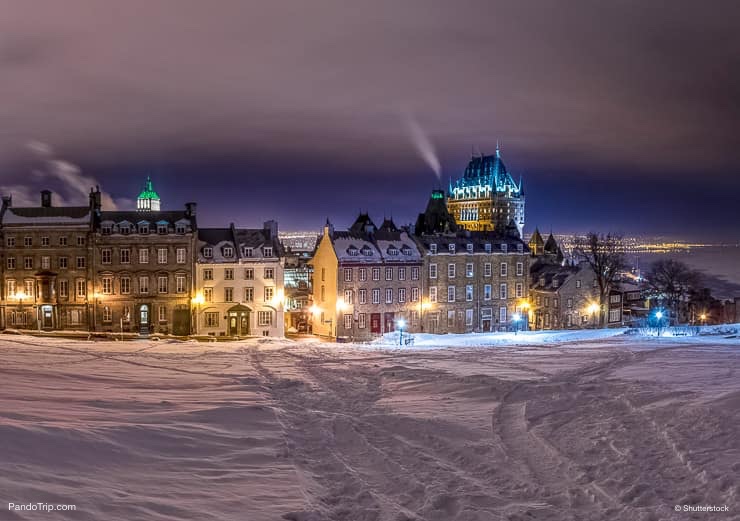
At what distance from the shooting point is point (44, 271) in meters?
52.6

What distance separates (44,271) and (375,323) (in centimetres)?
2931

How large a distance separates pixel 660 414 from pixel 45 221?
169ft

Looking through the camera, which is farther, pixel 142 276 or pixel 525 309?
Answer: pixel 525 309

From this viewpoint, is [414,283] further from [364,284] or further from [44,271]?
[44,271]

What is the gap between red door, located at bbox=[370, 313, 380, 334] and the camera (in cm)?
5647

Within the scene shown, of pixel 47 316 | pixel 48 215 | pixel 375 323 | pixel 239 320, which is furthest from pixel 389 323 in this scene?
pixel 48 215

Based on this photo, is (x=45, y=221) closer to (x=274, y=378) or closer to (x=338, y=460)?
(x=274, y=378)

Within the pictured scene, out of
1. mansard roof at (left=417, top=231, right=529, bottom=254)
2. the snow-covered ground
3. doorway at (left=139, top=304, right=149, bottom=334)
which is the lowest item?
the snow-covered ground

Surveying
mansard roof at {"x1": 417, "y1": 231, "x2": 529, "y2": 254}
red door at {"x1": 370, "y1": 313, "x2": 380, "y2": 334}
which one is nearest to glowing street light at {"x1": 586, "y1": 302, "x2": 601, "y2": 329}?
mansard roof at {"x1": 417, "y1": 231, "x2": 529, "y2": 254}

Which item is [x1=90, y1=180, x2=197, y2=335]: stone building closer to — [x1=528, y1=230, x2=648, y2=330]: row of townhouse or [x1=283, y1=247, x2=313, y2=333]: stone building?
[x1=283, y1=247, x2=313, y2=333]: stone building

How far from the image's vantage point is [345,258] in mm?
55312

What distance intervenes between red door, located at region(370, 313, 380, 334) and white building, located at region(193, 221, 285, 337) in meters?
8.17

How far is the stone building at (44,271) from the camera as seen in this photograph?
2067 inches

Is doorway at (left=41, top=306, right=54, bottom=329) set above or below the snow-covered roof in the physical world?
below
